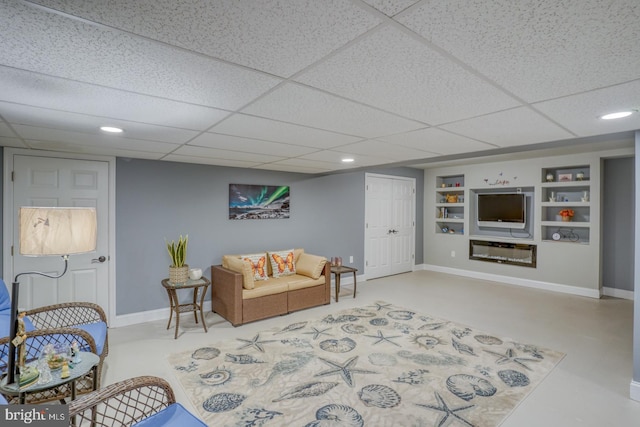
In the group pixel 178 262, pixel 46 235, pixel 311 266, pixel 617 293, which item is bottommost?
pixel 617 293

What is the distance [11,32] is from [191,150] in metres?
2.39

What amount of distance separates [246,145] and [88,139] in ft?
4.63

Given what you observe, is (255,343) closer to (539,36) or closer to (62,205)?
(62,205)

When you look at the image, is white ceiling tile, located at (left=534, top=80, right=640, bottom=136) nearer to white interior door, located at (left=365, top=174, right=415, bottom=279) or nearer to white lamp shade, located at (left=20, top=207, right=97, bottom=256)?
white lamp shade, located at (left=20, top=207, right=97, bottom=256)

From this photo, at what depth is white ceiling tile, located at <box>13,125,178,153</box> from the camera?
8.74 ft

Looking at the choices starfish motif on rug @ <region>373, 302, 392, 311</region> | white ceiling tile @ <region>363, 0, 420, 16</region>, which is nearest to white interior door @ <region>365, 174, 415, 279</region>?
starfish motif on rug @ <region>373, 302, 392, 311</region>

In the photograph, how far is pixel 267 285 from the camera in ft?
14.1

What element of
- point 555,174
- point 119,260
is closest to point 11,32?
point 119,260

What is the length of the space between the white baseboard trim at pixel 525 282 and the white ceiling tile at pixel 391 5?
628cm

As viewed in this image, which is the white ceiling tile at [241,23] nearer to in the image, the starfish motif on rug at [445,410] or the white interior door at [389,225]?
the starfish motif on rug at [445,410]

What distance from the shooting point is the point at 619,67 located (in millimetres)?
1356

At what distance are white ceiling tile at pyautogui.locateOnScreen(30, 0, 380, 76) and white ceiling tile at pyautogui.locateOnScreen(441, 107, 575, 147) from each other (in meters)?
1.44

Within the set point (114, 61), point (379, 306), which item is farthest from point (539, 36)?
point (379, 306)

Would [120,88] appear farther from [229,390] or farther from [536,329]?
[536,329]
